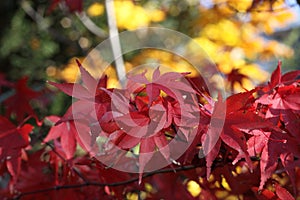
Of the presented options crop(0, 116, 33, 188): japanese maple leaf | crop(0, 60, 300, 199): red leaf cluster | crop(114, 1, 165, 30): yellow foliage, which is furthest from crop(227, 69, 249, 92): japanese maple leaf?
crop(114, 1, 165, 30): yellow foliage

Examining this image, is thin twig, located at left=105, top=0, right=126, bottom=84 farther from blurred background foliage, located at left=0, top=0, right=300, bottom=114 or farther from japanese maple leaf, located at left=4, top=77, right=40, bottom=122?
japanese maple leaf, located at left=4, top=77, right=40, bottom=122

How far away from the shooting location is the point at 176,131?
2.28ft

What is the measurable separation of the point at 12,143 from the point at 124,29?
5.47 feet

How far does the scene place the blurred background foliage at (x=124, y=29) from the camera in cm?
224

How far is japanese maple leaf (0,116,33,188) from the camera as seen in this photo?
854 millimetres

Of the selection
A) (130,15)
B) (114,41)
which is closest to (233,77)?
(114,41)

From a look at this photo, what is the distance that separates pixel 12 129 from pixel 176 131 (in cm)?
34

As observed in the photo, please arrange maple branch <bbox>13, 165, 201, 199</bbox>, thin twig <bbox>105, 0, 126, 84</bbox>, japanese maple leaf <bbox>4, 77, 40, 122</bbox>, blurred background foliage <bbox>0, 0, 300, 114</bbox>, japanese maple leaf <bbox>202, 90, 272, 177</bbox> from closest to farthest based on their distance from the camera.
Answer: japanese maple leaf <bbox>202, 90, 272, 177</bbox> → maple branch <bbox>13, 165, 201, 199</bbox> → japanese maple leaf <bbox>4, 77, 40, 122</bbox> → thin twig <bbox>105, 0, 126, 84</bbox> → blurred background foliage <bbox>0, 0, 300, 114</bbox>

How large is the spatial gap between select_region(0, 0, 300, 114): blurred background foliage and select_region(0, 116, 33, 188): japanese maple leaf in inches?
48.3

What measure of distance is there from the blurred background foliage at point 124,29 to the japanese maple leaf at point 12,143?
4.02 feet

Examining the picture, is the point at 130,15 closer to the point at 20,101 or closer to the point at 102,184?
the point at 20,101

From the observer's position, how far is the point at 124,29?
2477 millimetres

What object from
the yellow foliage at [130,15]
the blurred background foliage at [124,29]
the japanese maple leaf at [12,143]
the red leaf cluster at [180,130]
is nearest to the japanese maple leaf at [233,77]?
the red leaf cluster at [180,130]

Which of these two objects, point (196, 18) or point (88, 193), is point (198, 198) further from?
point (196, 18)
